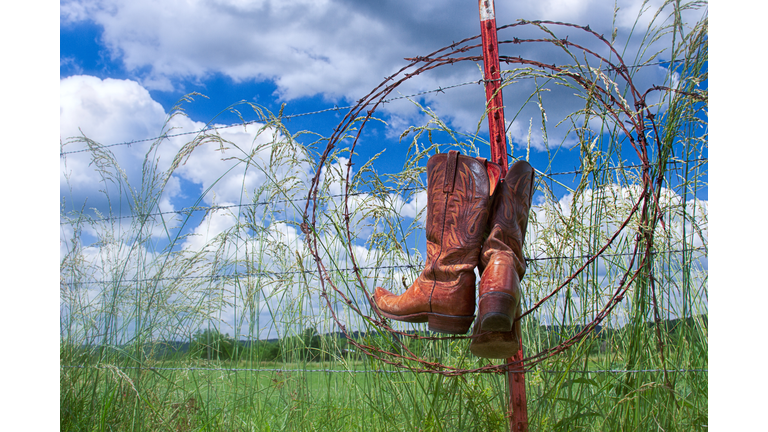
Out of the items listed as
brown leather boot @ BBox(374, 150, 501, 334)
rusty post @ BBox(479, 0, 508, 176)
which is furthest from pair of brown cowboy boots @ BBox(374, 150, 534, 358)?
rusty post @ BBox(479, 0, 508, 176)

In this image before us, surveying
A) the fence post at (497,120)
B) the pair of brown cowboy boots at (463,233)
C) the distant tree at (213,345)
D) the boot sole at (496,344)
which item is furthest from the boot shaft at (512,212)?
the distant tree at (213,345)

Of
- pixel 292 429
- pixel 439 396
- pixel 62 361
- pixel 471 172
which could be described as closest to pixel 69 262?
pixel 62 361

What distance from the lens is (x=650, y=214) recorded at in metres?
1.77

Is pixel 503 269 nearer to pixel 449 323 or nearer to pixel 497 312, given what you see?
pixel 497 312

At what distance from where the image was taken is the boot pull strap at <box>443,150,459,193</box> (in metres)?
1.64

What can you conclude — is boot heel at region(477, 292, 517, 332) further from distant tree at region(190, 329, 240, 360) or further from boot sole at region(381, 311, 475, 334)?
distant tree at region(190, 329, 240, 360)

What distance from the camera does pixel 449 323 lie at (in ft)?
5.23

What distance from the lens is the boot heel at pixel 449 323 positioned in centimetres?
159

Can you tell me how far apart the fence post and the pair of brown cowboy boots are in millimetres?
148

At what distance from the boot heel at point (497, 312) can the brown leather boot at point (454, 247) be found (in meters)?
0.20

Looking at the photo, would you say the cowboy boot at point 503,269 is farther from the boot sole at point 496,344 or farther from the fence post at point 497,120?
the fence post at point 497,120

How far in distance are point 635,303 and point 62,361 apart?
282 cm

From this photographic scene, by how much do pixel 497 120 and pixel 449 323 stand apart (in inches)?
31.3

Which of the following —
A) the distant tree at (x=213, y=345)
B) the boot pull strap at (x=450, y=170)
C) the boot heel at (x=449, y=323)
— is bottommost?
the distant tree at (x=213, y=345)
